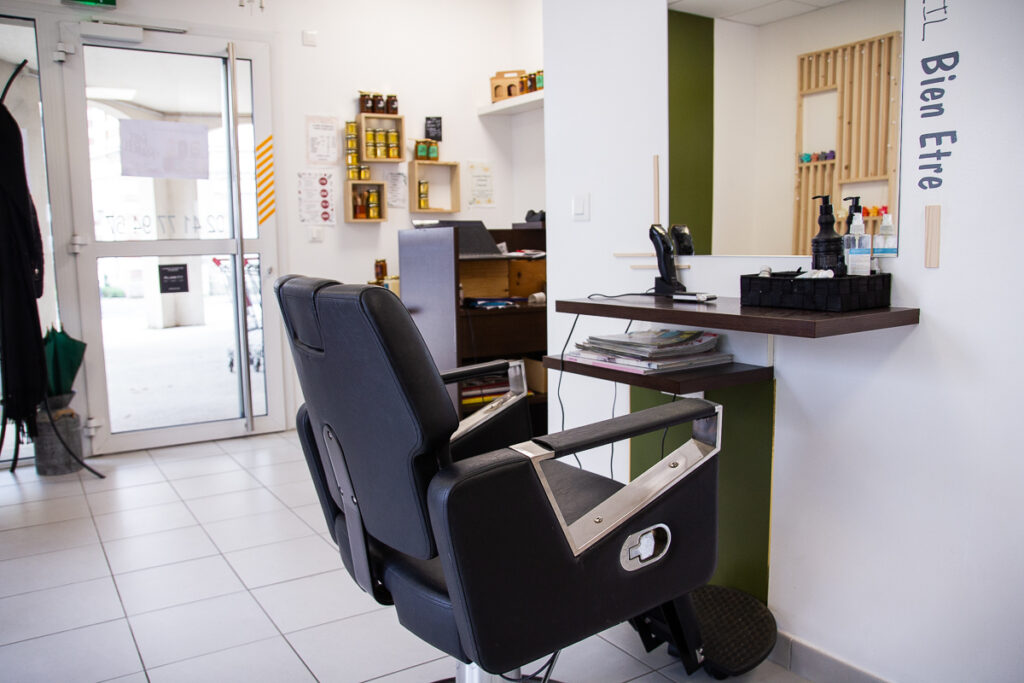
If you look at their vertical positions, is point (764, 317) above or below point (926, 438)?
above

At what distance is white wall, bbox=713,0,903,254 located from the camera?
2.22 metres

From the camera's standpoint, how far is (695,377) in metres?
1.99

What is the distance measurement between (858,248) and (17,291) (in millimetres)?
3786

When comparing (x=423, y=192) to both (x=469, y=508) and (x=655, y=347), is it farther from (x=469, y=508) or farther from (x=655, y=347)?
(x=469, y=508)

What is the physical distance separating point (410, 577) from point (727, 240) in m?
1.46

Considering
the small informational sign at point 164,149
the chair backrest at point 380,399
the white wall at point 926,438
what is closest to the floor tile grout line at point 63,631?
the chair backrest at point 380,399

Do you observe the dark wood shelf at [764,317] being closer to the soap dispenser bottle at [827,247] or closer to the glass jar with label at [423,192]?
the soap dispenser bottle at [827,247]

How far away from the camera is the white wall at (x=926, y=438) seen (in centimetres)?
163

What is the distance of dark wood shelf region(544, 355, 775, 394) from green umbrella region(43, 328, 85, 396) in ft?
10.4

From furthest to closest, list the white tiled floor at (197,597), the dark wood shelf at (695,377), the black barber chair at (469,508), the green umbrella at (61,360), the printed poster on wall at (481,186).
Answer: the printed poster on wall at (481,186) < the green umbrella at (61,360) < the white tiled floor at (197,597) < the dark wood shelf at (695,377) < the black barber chair at (469,508)

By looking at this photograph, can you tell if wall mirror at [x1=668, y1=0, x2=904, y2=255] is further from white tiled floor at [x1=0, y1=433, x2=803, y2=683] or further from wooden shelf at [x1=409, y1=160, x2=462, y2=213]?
wooden shelf at [x1=409, y1=160, x2=462, y2=213]

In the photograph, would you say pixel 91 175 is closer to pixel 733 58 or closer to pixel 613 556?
pixel 733 58

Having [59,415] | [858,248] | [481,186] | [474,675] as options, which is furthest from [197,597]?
[481,186]

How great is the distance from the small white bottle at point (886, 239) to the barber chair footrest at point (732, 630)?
104 cm
